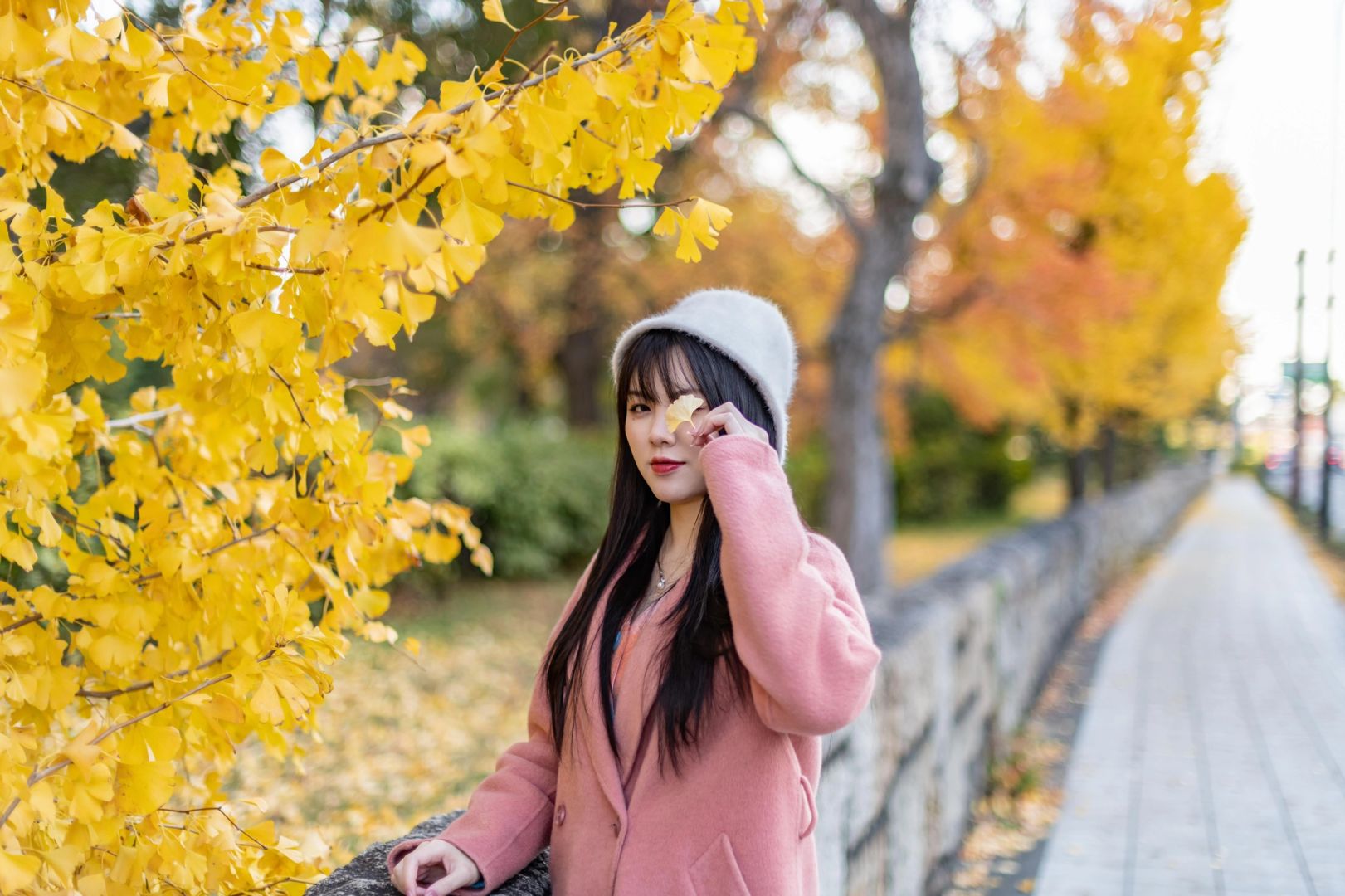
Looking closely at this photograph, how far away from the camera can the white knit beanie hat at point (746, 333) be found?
174 cm

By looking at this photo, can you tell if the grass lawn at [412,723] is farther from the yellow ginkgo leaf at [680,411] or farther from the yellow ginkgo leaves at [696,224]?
the yellow ginkgo leaves at [696,224]

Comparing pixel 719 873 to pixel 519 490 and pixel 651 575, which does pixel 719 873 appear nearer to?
pixel 651 575

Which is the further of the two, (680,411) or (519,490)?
(519,490)

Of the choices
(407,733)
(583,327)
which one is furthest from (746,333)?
(583,327)

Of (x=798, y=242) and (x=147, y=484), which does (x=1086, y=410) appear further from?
(x=147, y=484)

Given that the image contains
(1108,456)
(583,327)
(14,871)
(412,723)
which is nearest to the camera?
(14,871)

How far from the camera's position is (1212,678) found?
7.96m

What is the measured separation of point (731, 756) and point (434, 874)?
544 millimetres

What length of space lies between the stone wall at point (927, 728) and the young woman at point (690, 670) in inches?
6.9

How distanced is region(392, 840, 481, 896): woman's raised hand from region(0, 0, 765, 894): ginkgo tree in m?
0.26

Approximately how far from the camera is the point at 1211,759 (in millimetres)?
5953

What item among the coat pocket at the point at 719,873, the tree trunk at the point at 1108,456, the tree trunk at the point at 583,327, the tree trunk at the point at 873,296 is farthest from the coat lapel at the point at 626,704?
the tree trunk at the point at 1108,456

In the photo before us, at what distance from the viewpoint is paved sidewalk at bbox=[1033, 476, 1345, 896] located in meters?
4.41

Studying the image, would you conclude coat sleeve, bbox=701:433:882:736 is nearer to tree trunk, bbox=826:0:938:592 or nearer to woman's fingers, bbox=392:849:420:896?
woman's fingers, bbox=392:849:420:896
